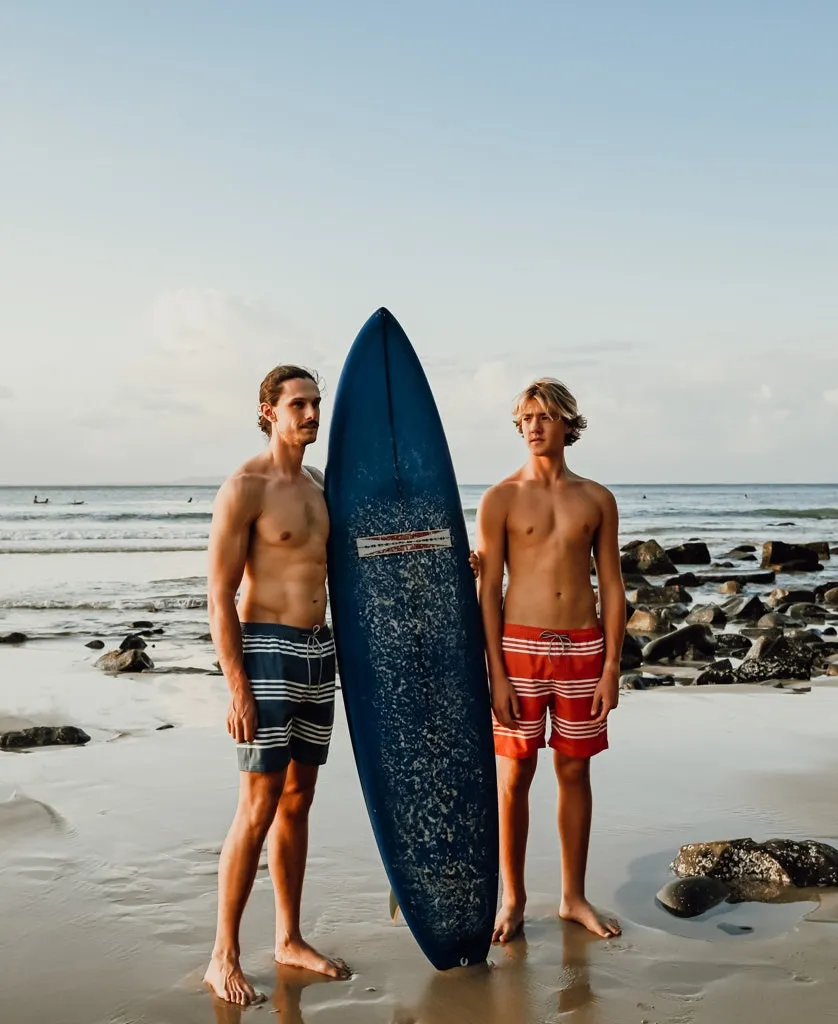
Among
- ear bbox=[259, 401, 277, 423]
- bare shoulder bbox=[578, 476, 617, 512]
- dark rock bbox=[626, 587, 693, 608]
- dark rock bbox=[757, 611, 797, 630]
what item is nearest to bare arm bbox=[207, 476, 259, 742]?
ear bbox=[259, 401, 277, 423]

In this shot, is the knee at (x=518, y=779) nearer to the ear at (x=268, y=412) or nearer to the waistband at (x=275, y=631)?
the waistband at (x=275, y=631)

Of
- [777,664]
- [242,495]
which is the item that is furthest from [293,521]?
[777,664]

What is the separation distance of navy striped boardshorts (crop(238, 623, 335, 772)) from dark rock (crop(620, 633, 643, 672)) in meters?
6.11

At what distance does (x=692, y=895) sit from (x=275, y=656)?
76.2 inches

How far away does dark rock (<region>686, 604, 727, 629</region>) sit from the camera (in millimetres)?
12789

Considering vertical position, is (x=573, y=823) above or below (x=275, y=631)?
below

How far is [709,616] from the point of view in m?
12.9

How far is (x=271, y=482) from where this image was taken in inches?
144

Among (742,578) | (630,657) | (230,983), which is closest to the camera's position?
(230,983)

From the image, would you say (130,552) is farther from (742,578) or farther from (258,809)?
(258,809)

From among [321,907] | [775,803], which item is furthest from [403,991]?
[775,803]

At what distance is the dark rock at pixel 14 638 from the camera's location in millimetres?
10897

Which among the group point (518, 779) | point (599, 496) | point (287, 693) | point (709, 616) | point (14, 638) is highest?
point (599, 496)

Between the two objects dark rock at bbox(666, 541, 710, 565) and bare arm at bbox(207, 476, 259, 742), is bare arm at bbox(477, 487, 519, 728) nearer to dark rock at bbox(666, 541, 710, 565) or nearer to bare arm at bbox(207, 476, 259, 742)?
bare arm at bbox(207, 476, 259, 742)
